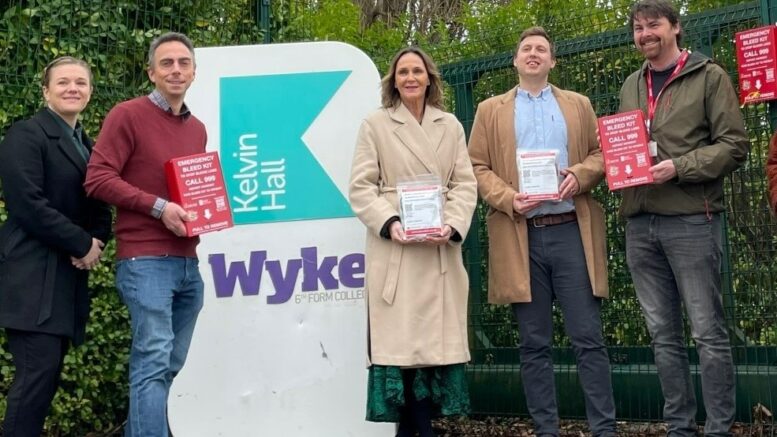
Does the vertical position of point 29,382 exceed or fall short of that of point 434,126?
it falls short

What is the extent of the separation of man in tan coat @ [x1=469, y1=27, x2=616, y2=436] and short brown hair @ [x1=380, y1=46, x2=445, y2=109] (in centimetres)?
32

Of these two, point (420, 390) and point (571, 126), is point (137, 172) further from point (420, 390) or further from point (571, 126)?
point (571, 126)

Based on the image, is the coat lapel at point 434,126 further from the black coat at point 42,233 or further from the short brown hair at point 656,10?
the black coat at point 42,233

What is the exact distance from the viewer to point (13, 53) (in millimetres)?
6156

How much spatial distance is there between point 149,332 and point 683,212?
264 centimetres

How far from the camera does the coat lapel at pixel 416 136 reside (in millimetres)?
5309

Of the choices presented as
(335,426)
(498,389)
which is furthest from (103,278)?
(498,389)

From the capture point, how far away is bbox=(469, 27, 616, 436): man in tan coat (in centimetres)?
524

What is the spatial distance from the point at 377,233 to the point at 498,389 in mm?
1913

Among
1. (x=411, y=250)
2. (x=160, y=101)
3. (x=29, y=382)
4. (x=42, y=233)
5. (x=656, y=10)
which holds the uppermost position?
(x=656, y=10)

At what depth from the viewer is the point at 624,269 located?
6.16 m

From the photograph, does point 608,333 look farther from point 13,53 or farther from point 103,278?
point 13,53

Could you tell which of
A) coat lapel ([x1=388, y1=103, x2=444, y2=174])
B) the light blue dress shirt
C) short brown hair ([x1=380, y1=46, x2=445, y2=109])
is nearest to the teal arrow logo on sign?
short brown hair ([x1=380, y1=46, x2=445, y2=109])

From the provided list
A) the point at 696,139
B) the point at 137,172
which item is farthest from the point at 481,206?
the point at 137,172
